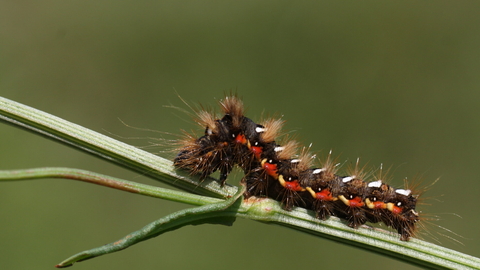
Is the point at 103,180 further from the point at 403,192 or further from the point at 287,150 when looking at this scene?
the point at 403,192

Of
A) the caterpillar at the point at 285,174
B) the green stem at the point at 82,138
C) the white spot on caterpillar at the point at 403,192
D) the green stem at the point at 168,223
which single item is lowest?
the green stem at the point at 168,223

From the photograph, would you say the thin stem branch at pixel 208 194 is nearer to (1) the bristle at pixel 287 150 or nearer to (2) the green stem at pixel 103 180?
(2) the green stem at pixel 103 180

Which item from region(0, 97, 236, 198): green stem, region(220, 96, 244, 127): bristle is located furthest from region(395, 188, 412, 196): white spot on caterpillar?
region(0, 97, 236, 198): green stem

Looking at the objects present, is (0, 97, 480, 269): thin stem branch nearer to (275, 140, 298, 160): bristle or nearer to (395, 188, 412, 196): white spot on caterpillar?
(275, 140, 298, 160): bristle

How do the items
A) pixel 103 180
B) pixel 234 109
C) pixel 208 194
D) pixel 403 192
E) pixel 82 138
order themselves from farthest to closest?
pixel 403 192
pixel 234 109
pixel 208 194
pixel 82 138
pixel 103 180

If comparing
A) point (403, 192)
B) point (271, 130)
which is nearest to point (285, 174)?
point (271, 130)

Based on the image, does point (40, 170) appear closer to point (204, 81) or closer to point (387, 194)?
point (387, 194)

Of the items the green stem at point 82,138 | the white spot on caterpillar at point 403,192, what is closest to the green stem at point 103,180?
the green stem at point 82,138

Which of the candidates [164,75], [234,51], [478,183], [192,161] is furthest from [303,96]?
[192,161]
